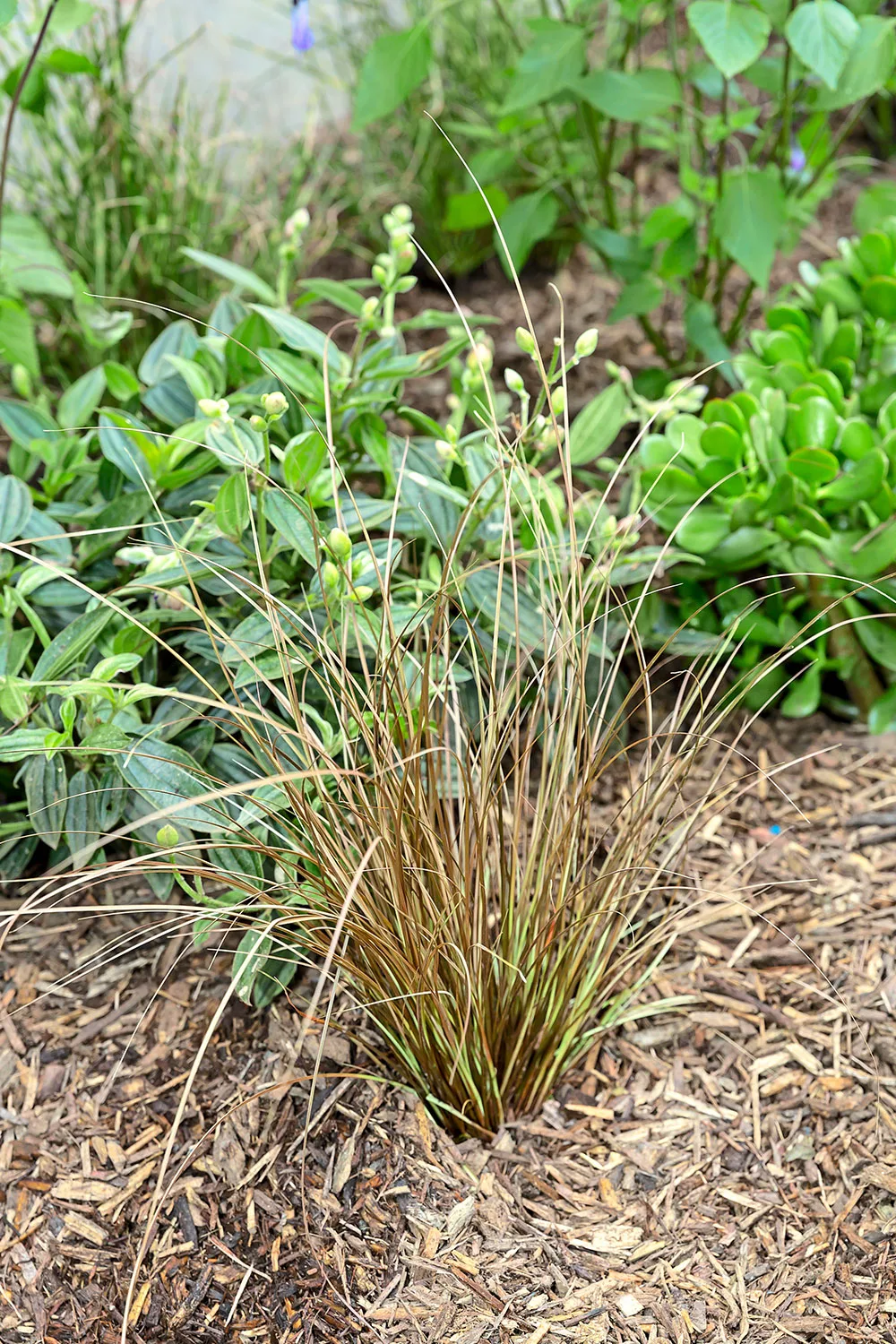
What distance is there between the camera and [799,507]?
4.74ft

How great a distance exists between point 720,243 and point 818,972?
1.19 meters

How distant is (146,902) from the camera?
4.32 ft

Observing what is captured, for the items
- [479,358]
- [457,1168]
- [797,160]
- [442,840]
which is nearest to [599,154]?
[797,160]

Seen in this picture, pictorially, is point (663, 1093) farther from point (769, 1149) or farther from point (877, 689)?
point (877, 689)

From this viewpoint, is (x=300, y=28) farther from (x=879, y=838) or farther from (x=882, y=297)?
(x=879, y=838)

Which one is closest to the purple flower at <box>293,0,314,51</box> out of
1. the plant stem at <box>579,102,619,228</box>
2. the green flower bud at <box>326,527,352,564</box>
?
the plant stem at <box>579,102,619,228</box>

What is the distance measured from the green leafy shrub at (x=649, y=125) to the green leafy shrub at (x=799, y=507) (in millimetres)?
178

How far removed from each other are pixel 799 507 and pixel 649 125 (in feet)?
3.19

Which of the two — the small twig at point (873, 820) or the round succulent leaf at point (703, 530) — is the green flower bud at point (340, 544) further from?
the small twig at point (873, 820)

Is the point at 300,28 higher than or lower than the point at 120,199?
higher

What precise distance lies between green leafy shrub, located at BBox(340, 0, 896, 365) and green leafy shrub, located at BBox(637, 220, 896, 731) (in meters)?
0.18

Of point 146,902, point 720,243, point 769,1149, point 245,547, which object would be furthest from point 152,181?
point 769,1149

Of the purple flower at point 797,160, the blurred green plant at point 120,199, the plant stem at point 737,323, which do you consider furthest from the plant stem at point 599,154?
the blurred green plant at point 120,199

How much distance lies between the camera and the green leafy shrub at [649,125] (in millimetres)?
1551
